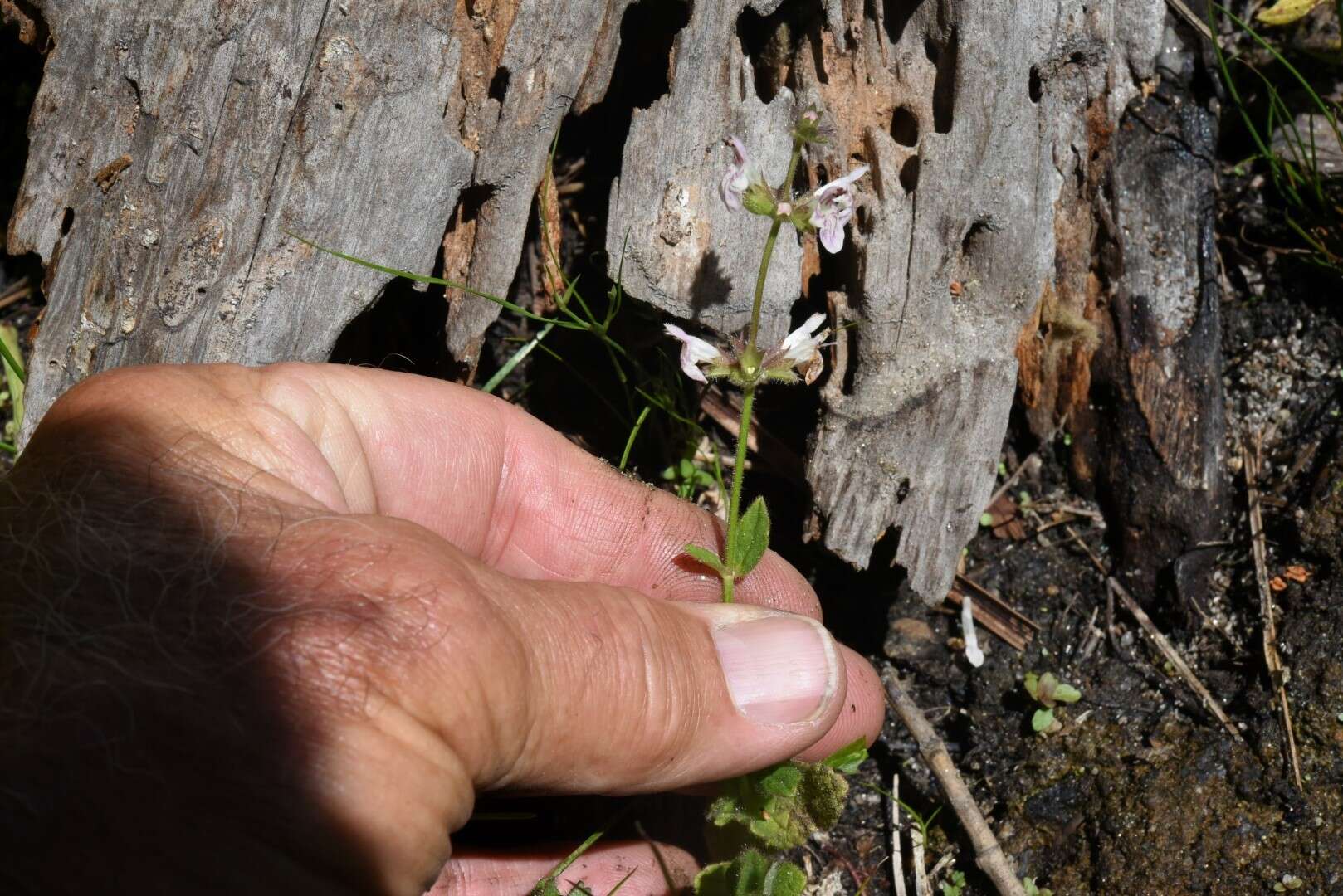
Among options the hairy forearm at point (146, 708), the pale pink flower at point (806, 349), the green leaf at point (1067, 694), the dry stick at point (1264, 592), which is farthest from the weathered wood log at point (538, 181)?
the hairy forearm at point (146, 708)

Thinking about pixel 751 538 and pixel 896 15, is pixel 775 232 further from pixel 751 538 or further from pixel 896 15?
pixel 896 15

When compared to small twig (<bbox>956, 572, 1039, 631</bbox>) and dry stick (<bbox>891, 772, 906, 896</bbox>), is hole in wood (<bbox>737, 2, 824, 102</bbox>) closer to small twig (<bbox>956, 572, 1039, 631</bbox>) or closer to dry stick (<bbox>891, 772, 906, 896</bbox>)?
small twig (<bbox>956, 572, 1039, 631</bbox>)

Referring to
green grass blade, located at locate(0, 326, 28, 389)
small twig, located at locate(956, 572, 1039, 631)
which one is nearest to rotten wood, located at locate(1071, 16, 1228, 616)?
small twig, located at locate(956, 572, 1039, 631)

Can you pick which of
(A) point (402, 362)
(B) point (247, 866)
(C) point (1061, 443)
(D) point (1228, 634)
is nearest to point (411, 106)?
(A) point (402, 362)

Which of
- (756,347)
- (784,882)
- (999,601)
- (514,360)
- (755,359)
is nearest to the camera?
(784,882)

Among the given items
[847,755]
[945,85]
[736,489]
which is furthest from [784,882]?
[945,85]

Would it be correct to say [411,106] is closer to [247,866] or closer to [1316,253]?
[247,866]
